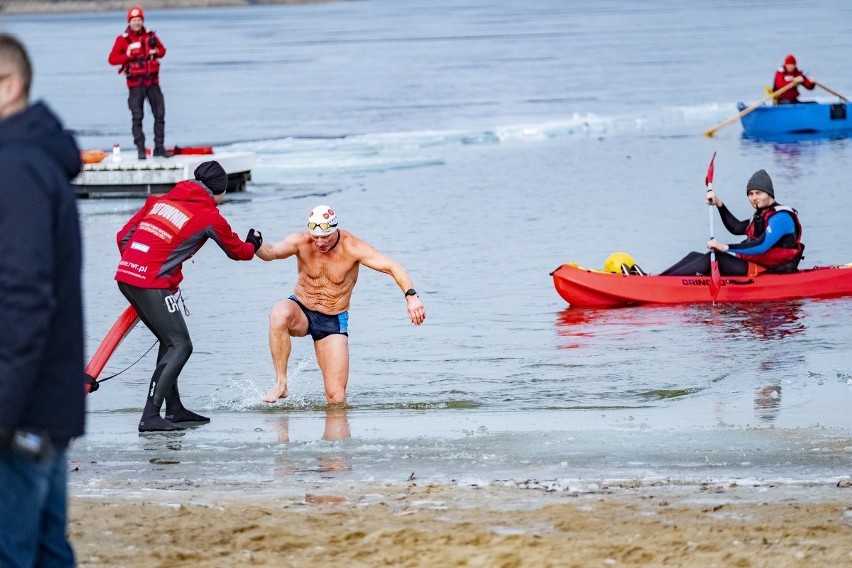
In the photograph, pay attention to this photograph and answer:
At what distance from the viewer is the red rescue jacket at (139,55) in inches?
831

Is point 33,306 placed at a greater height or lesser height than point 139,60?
lesser

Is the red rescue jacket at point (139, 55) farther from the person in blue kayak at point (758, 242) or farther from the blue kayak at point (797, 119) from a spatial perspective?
the blue kayak at point (797, 119)

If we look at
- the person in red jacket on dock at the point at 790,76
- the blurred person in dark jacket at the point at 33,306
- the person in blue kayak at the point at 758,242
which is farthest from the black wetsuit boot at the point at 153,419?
Result: the person in red jacket on dock at the point at 790,76

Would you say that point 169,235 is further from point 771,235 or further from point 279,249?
point 771,235

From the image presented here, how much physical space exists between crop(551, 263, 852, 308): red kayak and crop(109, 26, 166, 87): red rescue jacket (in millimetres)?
8985

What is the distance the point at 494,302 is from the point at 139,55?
8424 millimetres

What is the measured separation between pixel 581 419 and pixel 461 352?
3580 millimetres

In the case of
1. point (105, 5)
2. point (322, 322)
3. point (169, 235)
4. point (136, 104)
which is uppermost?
point (105, 5)

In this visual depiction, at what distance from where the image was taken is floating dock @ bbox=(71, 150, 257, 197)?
23.1 meters

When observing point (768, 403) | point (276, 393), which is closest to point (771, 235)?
point (768, 403)

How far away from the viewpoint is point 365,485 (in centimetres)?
719

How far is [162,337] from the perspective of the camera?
9.03m

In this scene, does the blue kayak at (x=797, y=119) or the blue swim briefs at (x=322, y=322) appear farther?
the blue kayak at (x=797, y=119)

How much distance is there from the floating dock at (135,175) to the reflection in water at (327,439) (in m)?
13.7
